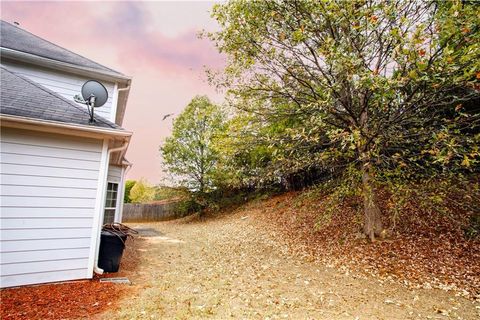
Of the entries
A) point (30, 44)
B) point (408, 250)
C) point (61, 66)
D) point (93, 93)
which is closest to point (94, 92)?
point (93, 93)

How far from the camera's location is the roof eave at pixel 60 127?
4.16 metres

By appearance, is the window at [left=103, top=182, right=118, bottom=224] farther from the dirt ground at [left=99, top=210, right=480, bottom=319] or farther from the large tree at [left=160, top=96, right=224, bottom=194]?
the large tree at [left=160, top=96, right=224, bottom=194]

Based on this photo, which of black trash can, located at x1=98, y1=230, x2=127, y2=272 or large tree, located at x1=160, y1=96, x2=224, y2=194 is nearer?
black trash can, located at x1=98, y1=230, x2=127, y2=272

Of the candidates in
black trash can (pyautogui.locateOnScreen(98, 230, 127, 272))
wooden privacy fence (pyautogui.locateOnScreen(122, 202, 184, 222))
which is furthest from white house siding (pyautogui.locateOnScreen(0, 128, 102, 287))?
wooden privacy fence (pyautogui.locateOnScreen(122, 202, 184, 222))

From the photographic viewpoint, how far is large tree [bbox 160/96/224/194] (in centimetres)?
1773

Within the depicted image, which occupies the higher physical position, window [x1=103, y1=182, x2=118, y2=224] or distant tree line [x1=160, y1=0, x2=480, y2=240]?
distant tree line [x1=160, y1=0, x2=480, y2=240]

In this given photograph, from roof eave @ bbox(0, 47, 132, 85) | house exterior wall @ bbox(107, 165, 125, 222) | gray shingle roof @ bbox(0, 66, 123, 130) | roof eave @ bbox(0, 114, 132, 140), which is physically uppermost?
roof eave @ bbox(0, 47, 132, 85)

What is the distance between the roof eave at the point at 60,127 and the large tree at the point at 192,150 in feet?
40.6

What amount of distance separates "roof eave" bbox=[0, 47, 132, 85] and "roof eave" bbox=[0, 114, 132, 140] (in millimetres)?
3318

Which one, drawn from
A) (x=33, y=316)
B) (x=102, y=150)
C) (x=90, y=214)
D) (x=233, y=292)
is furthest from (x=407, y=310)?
(x=102, y=150)

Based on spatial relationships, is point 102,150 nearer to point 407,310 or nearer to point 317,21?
point 317,21

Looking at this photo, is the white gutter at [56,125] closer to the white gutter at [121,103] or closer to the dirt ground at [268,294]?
the dirt ground at [268,294]

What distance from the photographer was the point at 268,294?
13.9 ft

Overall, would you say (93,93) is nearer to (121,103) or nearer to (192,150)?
(121,103)
